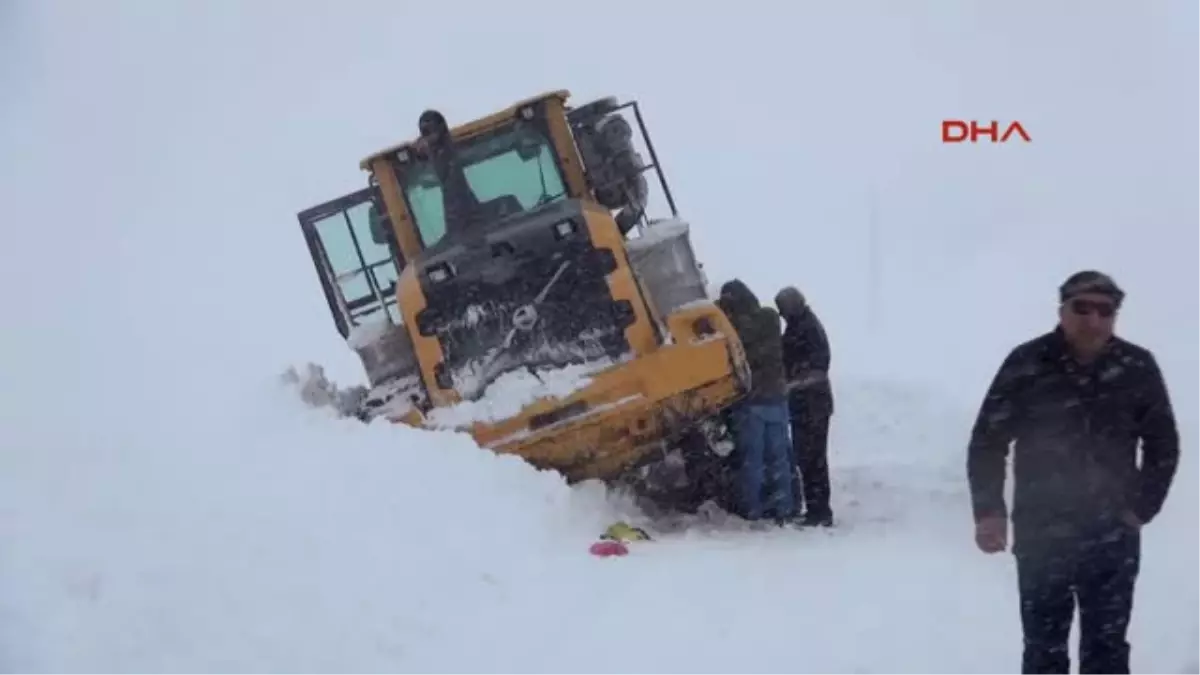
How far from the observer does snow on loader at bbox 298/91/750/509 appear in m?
5.81

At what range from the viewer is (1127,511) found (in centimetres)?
332

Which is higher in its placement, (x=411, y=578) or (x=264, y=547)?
(x=264, y=547)

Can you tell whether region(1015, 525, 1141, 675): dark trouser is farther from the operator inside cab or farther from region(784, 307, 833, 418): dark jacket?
the operator inside cab

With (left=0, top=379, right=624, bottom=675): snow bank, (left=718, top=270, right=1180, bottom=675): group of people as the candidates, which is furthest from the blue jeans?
(left=718, top=270, right=1180, bottom=675): group of people

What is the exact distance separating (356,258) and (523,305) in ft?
4.45

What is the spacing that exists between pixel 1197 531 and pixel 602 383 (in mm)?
2340

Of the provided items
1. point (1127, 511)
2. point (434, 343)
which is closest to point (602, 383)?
point (434, 343)

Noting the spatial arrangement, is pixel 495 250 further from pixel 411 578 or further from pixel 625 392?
pixel 411 578

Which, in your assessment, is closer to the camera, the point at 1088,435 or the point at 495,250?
the point at 1088,435

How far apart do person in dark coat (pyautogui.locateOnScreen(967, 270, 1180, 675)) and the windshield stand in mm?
3687

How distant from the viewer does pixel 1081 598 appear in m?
3.40

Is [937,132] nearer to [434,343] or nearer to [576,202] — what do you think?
[576,202]

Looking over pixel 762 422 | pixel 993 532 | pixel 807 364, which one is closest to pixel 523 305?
pixel 762 422

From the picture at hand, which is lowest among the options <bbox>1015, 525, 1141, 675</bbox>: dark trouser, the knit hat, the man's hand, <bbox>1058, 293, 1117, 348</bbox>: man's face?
<bbox>1015, 525, 1141, 675</bbox>: dark trouser
